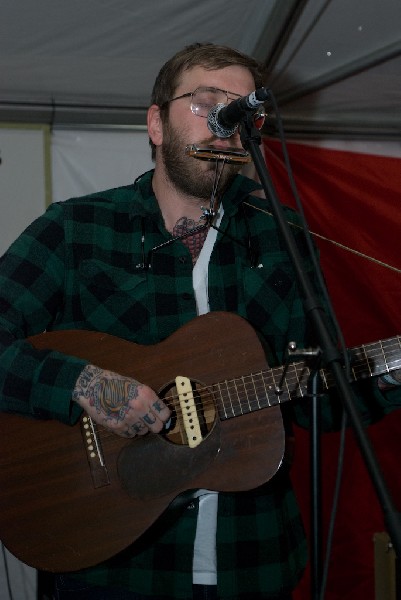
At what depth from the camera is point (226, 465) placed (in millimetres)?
1532

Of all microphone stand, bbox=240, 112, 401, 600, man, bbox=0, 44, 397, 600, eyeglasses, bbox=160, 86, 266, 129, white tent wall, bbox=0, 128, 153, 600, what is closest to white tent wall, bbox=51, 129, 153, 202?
white tent wall, bbox=0, 128, 153, 600

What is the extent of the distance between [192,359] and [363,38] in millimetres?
1343

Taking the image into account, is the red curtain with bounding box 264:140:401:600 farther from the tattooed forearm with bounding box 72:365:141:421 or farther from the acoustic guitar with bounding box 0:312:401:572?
the tattooed forearm with bounding box 72:365:141:421

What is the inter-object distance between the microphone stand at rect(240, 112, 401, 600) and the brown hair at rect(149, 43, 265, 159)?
652mm

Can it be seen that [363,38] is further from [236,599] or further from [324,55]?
[236,599]

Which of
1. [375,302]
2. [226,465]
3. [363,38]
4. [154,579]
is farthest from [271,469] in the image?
[363,38]

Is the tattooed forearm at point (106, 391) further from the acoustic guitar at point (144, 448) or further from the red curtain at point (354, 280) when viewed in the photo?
the red curtain at point (354, 280)

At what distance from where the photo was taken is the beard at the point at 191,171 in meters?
1.79

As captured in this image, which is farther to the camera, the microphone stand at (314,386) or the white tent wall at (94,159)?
the white tent wall at (94,159)

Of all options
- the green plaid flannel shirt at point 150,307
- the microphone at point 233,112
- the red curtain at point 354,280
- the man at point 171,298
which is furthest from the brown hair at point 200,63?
the red curtain at point 354,280

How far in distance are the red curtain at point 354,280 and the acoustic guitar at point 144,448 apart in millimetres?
1207

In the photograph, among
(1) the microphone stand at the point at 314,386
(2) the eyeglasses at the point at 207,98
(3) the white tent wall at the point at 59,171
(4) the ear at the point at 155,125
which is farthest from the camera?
(3) the white tent wall at the point at 59,171

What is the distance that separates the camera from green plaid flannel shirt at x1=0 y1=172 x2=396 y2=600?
5.19 feet

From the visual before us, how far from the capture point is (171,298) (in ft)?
5.72
